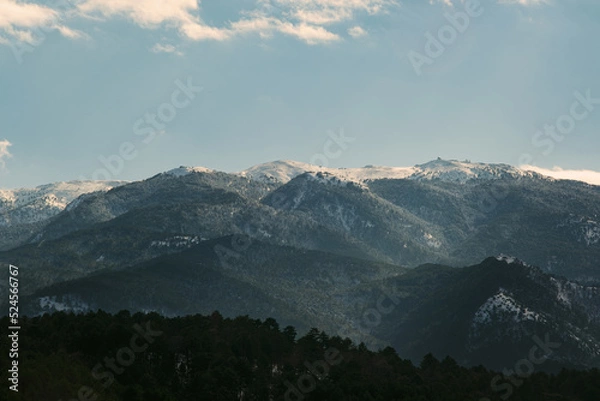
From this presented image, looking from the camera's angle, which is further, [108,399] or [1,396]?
[108,399]

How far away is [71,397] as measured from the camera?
7687 inches

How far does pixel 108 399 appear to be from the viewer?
197750 mm

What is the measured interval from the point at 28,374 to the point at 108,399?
2094 centimetres

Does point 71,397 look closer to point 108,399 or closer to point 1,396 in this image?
point 108,399

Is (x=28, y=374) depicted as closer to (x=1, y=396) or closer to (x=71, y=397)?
(x=71, y=397)

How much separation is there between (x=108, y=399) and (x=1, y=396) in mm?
31009

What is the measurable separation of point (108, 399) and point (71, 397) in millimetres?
8940

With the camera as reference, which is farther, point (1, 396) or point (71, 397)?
point (71, 397)

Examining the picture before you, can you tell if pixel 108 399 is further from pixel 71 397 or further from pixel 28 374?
pixel 28 374

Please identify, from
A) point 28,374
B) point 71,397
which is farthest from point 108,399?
point 28,374

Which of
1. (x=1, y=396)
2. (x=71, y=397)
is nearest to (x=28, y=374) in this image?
(x=71, y=397)

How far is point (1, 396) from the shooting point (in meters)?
173

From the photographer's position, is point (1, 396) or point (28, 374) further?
point (28, 374)
